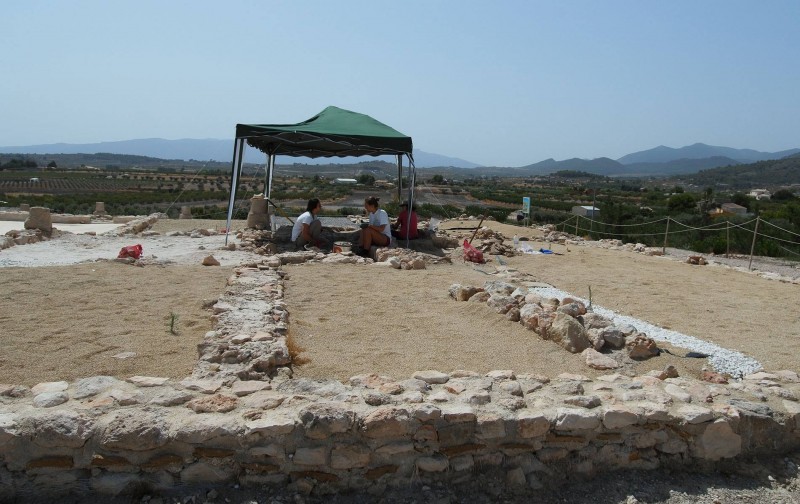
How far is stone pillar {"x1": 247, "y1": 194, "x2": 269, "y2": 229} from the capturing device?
13.5 meters

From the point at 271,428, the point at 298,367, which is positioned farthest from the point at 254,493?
the point at 298,367

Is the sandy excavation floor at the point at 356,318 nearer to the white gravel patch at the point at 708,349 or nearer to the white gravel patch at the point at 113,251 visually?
the white gravel patch at the point at 708,349

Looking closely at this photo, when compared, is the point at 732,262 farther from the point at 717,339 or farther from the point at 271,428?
the point at 271,428

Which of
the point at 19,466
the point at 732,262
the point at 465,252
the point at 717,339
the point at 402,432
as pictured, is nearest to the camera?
the point at 19,466

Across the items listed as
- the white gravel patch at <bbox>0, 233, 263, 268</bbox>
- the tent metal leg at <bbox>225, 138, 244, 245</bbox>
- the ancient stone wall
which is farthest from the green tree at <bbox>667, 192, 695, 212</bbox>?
the ancient stone wall

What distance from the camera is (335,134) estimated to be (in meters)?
10.7

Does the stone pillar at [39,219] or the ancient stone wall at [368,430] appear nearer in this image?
the ancient stone wall at [368,430]

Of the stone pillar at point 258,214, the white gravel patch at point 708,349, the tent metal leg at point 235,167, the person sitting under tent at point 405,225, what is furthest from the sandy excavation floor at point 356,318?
the stone pillar at point 258,214

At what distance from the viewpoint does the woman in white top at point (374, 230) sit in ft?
32.6

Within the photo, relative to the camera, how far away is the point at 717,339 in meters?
5.46

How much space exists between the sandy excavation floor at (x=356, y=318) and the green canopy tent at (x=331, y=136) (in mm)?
2528

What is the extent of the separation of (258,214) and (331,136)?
3.73 m

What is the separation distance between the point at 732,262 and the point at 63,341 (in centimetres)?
1217

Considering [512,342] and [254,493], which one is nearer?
[254,493]
